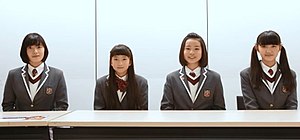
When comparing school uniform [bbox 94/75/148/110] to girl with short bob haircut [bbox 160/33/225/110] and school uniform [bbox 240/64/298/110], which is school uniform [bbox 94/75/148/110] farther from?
school uniform [bbox 240/64/298/110]

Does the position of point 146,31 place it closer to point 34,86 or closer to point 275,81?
point 34,86

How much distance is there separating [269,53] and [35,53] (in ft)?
5.79

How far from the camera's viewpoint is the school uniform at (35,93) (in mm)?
3160

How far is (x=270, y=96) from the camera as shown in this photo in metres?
2.94

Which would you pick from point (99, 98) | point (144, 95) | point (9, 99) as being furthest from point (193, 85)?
point (9, 99)

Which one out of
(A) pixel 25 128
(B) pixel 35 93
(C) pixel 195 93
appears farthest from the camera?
(B) pixel 35 93

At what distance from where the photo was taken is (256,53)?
3031mm

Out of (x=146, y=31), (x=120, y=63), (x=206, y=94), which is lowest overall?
(x=206, y=94)

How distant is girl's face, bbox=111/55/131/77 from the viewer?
3.09 meters

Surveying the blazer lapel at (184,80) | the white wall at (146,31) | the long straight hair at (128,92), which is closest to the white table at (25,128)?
the long straight hair at (128,92)

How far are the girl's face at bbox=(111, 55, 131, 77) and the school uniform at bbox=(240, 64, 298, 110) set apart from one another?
0.92 meters

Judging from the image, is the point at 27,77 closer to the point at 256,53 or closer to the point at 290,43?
the point at 256,53

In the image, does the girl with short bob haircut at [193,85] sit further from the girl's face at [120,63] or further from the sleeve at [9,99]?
the sleeve at [9,99]

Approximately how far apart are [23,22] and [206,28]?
1888 mm
